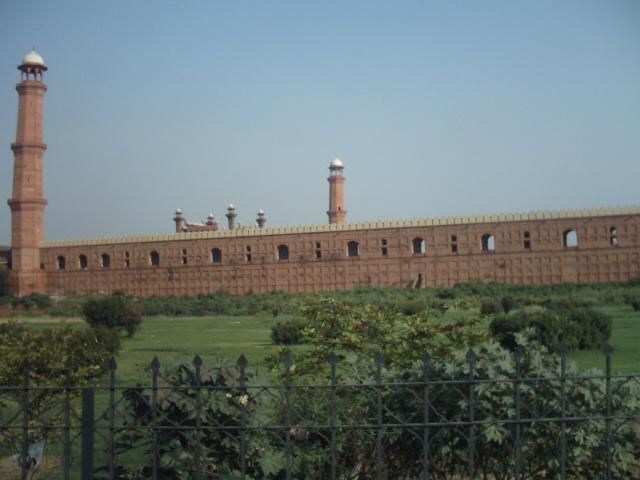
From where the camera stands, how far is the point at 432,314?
5258 millimetres

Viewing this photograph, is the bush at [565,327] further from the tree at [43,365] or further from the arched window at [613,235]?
the arched window at [613,235]

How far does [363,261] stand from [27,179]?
1692 cm

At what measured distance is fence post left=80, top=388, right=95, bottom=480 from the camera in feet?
9.93

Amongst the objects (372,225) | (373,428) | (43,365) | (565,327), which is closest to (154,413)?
(373,428)

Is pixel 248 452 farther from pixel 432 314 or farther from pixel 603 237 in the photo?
pixel 603 237

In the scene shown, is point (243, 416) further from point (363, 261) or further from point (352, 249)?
point (352, 249)

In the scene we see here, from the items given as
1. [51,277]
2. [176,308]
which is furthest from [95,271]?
[176,308]

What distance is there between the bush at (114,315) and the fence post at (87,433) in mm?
13934

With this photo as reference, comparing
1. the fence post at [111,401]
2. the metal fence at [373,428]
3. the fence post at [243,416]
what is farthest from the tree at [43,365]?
the fence post at [243,416]

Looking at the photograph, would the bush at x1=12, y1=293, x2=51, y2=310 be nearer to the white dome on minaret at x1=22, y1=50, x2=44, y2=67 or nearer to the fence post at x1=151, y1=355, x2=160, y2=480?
the white dome on minaret at x1=22, y1=50, x2=44, y2=67

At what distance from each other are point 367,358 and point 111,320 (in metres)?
12.9

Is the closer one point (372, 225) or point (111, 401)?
point (111, 401)

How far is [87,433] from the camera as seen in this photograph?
9.95 ft

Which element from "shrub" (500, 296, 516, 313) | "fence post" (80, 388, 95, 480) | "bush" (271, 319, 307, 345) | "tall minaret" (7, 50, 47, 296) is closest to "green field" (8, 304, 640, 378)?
"bush" (271, 319, 307, 345)
